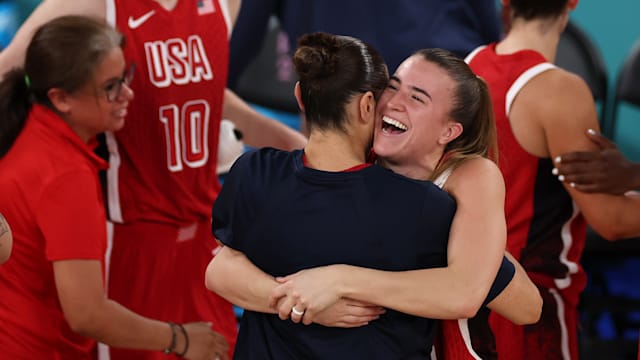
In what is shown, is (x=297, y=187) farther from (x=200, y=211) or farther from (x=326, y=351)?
(x=200, y=211)

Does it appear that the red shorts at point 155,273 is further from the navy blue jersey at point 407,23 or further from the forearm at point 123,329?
the navy blue jersey at point 407,23

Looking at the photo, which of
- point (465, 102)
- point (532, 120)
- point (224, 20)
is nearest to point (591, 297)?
point (532, 120)

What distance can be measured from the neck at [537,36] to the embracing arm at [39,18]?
1.18 metres

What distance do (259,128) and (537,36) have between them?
99 centimetres

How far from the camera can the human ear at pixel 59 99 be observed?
2750mm

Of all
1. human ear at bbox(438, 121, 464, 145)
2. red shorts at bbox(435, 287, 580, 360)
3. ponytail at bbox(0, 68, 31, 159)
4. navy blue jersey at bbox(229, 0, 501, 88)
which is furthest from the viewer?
navy blue jersey at bbox(229, 0, 501, 88)

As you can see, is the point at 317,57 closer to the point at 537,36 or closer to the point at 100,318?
the point at 100,318

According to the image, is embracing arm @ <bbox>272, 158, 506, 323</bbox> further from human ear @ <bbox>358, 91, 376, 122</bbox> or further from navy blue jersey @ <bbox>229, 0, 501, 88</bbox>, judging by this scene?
navy blue jersey @ <bbox>229, 0, 501, 88</bbox>

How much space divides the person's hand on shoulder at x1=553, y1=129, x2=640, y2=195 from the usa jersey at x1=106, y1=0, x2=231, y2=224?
1.05 metres

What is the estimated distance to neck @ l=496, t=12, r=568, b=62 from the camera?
9.96ft

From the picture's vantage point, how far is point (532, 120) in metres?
2.90

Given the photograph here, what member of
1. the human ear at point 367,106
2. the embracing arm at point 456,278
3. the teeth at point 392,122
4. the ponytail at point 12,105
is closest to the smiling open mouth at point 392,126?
the teeth at point 392,122

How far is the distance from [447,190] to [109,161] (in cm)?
125

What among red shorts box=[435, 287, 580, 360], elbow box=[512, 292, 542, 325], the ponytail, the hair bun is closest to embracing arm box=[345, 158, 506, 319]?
elbow box=[512, 292, 542, 325]
